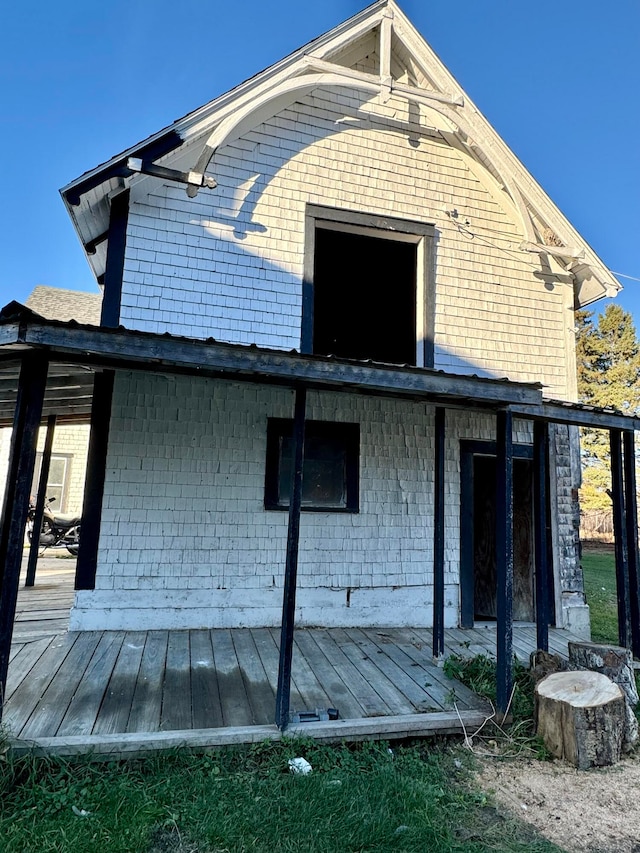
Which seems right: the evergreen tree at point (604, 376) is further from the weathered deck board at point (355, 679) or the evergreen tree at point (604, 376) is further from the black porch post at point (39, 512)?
the black porch post at point (39, 512)

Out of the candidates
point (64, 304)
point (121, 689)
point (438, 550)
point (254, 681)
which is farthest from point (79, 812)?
point (64, 304)

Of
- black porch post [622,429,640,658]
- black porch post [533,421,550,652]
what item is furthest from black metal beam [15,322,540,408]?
black porch post [622,429,640,658]

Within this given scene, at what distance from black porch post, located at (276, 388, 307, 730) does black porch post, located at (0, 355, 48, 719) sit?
1646 millimetres

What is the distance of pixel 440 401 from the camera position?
176 inches

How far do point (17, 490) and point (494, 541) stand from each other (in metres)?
6.77

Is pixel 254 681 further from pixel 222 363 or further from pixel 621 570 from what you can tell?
pixel 621 570

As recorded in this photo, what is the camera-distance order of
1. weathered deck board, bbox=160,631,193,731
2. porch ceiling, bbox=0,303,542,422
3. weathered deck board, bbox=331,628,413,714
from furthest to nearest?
weathered deck board, bbox=331,628,413,714 < weathered deck board, bbox=160,631,193,731 < porch ceiling, bbox=0,303,542,422

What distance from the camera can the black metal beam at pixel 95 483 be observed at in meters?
5.30

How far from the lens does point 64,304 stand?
13.7m

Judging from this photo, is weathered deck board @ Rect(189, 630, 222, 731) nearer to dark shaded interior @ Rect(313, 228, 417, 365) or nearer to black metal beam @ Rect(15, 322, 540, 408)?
black metal beam @ Rect(15, 322, 540, 408)

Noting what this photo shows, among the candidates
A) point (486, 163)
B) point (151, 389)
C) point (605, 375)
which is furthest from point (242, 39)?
point (605, 375)

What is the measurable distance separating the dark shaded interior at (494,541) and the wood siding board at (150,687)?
Answer: 461cm

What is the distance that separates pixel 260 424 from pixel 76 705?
10.5ft

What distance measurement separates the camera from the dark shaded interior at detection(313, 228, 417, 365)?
7160 millimetres
